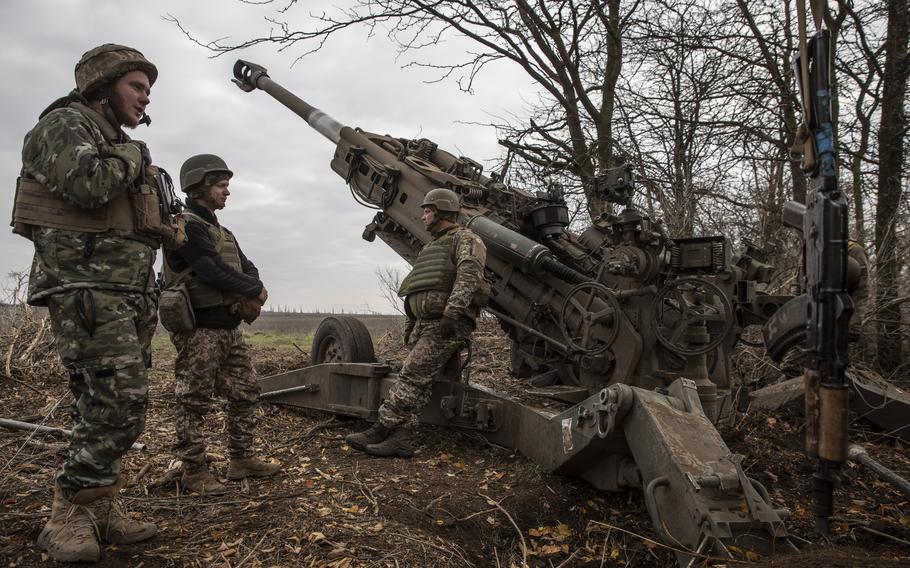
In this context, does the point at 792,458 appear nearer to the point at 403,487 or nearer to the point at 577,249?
the point at 577,249

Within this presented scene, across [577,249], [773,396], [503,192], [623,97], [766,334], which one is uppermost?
[623,97]

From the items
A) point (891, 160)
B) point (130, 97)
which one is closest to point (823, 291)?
point (130, 97)

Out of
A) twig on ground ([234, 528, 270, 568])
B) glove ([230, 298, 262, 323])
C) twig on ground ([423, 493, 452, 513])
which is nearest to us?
twig on ground ([234, 528, 270, 568])

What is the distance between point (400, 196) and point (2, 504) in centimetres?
430

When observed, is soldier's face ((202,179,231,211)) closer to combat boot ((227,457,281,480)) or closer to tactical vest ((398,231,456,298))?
tactical vest ((398,231,456,298))

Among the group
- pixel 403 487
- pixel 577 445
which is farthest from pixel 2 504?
pixel 577 445

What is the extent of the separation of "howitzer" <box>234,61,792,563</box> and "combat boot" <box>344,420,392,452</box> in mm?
427

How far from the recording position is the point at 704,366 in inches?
191

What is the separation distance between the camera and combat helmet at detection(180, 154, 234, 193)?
4.28m

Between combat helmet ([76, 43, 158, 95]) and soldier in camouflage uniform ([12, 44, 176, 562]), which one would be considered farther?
combat helmet ([76, 43, 158, 95])

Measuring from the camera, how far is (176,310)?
396cm

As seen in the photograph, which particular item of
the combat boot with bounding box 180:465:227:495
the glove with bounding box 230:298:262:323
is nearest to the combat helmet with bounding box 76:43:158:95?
the glove with bounding box 230:298:262:323

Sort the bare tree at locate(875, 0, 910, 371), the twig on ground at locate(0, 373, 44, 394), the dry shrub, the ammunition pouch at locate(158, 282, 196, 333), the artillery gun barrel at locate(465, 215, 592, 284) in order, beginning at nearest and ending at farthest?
the ammunition pouch at locate(158, 282, 196, 333) → the artillery gun barrel at locate(465, 215, 592, 284) → the twig on ground at locate(0, 373, 44, 394) → the dry shrub → the bare tree at locate(875, 0, 910, 371)

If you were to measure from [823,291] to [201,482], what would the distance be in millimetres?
3555
